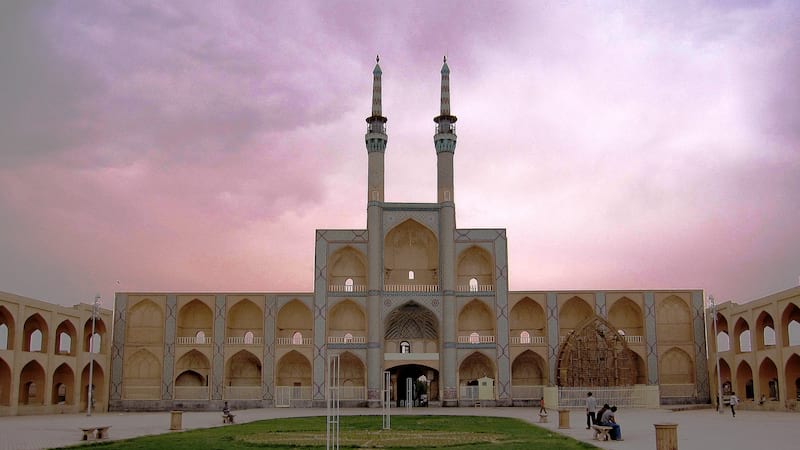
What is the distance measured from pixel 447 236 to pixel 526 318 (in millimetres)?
7040

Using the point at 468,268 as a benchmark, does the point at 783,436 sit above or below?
below

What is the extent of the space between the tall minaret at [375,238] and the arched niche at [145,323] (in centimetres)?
1183

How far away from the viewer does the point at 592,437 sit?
19.9m

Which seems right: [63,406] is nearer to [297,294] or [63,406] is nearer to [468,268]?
[297,294]

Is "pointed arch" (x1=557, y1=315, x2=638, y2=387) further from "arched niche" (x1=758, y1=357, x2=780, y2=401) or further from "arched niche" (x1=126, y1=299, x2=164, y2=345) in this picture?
"arched niche" (x1=126, y1=299, x2=164, y2=345)

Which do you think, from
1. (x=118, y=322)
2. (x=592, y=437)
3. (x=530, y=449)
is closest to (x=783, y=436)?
(x=592, y=437)

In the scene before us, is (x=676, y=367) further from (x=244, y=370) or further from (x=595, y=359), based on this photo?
(x=244, y=370)

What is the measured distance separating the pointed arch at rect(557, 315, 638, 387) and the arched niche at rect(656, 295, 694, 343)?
5478 mm

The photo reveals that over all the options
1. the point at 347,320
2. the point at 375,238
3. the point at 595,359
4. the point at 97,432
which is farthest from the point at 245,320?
the point at 97,432

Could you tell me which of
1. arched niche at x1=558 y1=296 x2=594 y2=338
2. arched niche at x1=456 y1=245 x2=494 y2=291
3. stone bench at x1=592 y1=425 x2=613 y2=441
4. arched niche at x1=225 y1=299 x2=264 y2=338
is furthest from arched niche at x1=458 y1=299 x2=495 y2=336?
stone bench at x1=592 y1=425 x2=613 y2=441

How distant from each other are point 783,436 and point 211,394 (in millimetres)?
32587

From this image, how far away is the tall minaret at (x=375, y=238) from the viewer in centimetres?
4512

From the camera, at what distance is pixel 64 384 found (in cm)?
4331

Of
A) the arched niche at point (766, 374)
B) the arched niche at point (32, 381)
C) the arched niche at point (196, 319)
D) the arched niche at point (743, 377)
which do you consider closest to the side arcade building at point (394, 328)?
the arched niche at point (196, 319)
